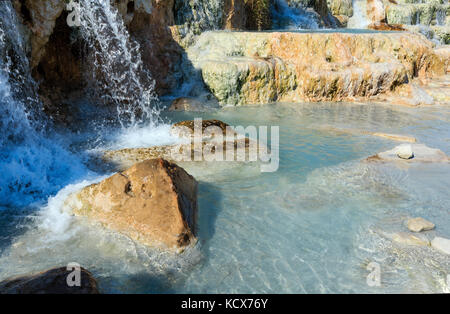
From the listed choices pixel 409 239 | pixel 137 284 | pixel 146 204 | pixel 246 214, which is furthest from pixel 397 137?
pixel 137 284

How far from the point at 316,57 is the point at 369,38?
1872 millimetres

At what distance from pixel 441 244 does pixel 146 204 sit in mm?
2341

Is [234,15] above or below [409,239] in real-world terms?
above

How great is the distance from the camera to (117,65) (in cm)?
723

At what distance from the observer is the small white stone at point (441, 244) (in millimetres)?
2514

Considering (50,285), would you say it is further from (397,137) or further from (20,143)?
(397,137)

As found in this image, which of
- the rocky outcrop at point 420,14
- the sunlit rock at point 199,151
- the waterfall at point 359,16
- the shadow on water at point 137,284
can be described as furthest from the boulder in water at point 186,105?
the rocky outcrop at point 420,14

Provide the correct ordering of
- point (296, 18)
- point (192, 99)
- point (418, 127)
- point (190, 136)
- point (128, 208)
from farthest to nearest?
point (296, 18) → point (192, 99) → point (418, 127) → point (190, 136) → point (128, 208)

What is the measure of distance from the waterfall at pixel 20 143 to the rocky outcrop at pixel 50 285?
5.17 ft

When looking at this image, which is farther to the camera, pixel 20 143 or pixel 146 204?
pixel 20 143

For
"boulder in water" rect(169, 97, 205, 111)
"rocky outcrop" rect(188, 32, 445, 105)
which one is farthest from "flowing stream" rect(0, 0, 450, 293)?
"rocky outcrop" rect(188, 32, 445, 105)
